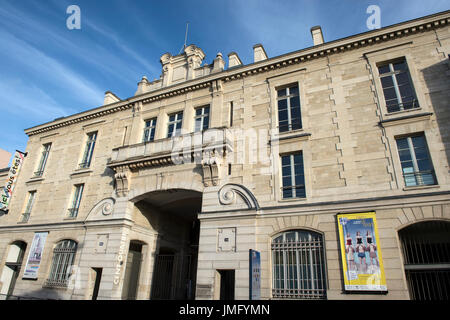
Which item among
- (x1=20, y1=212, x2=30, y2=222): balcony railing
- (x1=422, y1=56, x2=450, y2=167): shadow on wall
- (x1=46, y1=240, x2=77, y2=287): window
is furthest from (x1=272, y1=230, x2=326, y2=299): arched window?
(x1=20, y1=212, x2=30, y2=222): balcony railing

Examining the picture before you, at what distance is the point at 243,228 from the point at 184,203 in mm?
6060

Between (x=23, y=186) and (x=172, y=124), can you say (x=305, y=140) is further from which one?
(x=23, y=186)

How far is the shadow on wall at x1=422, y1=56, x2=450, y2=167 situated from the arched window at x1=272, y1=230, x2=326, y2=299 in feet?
16.8

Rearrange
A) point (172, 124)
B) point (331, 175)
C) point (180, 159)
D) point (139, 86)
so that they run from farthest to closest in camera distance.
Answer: point (139, 86) < point (172, 124) < point (180, 159) < point (331, 175)

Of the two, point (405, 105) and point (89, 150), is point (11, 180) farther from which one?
point (405, 105)

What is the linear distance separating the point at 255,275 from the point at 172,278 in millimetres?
8560

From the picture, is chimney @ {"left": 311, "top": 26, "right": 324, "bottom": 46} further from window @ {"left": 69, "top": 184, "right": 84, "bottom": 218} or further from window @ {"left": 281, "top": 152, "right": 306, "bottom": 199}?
window @ {"left": 69, "top": 184, "right": 84, "bottom": 218}

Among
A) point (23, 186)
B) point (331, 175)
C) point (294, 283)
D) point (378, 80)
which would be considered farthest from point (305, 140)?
point (23, 186)

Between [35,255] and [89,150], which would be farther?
[89,150]

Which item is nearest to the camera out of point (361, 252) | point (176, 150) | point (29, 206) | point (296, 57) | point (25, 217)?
point (361, 252)

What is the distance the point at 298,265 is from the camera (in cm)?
1080

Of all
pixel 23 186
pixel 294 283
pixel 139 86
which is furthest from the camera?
pixel 23 186

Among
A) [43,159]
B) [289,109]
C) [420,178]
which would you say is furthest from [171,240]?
[420,178]

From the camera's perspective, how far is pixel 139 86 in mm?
18703
